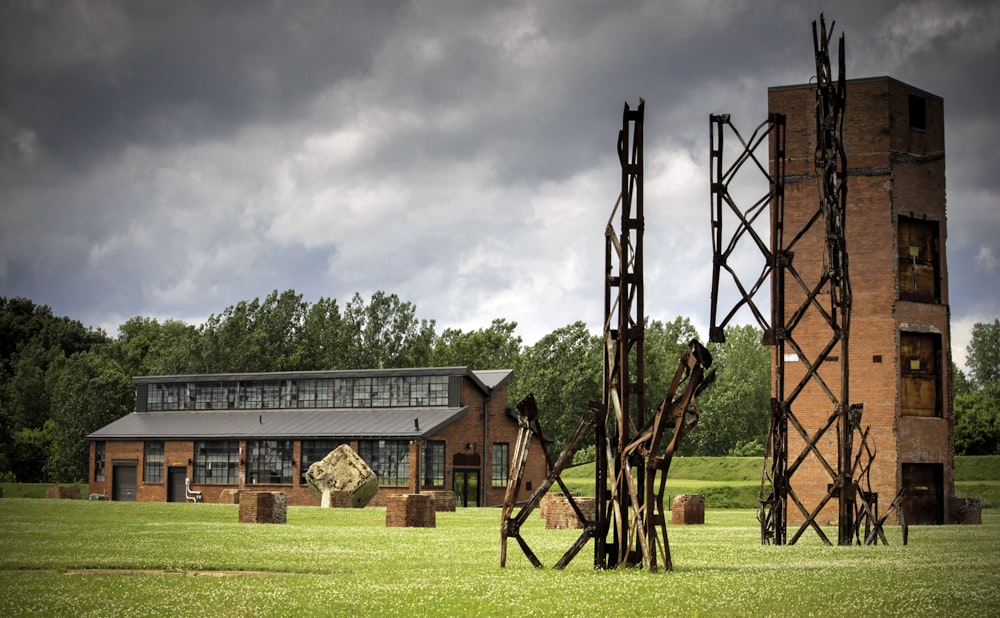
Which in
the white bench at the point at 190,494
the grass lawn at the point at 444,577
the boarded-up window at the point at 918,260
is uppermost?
the boarded-up window at the point at 918,260

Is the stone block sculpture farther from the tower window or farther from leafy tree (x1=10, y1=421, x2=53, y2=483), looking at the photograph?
leafy tree (x1=10, y1=421, x2=53, y2=483)

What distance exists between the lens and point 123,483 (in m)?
66.9

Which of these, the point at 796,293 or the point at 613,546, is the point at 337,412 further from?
the point at 613,546

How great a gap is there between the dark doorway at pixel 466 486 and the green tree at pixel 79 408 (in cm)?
3072

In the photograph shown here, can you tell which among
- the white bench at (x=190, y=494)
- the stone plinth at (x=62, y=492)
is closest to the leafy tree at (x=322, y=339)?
the white bench at (x=190, y=494)

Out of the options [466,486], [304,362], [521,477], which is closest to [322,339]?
[304,362]

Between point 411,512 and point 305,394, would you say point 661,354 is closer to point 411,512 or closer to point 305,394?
point 305,394

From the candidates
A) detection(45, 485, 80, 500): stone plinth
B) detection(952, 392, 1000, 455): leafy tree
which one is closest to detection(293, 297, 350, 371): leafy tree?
detection(45, 485, 80, 500): stone plinth

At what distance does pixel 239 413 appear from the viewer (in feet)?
221

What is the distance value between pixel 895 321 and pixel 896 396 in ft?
8.17

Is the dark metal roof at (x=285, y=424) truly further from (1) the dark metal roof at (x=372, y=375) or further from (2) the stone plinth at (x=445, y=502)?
(2) the stone plinth at (x=445, y=502)

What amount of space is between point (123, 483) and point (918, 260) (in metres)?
48.3

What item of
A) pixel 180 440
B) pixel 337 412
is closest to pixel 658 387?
pixel 337 412

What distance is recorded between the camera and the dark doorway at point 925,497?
3744 cm
